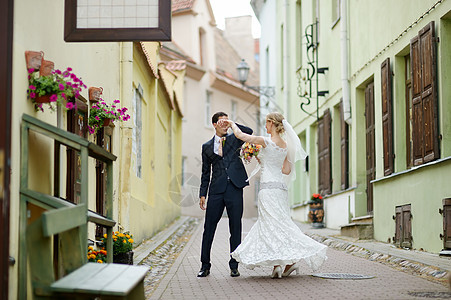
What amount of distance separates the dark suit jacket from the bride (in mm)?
274

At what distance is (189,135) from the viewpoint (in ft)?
124

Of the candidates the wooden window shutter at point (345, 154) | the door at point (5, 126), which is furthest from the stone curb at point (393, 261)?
the door at point (5, 126)

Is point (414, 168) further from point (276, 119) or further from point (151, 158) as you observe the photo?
point (151, 158)

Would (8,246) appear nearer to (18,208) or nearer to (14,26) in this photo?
(18,208)

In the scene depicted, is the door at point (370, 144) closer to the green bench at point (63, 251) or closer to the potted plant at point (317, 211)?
the potted plant at point (317, 211)

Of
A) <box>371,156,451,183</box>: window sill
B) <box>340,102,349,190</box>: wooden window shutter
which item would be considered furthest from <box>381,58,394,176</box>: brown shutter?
<box>340,102,349,190</box>: wooden window shutter

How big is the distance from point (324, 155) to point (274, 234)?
11488 millimetres

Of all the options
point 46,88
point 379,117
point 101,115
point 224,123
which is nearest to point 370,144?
point 379,117

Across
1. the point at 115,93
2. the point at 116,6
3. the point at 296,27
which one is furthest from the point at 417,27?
the point at 296,27

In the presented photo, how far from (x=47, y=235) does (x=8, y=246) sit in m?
0.65

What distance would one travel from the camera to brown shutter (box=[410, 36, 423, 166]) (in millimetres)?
12414

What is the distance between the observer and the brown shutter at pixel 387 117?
14227 mm

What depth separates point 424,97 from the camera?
1217 cm

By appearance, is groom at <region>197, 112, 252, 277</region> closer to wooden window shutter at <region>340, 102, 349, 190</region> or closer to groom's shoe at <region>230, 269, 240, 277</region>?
groom's shoe at <region>230, 269, 240, 277</region>
